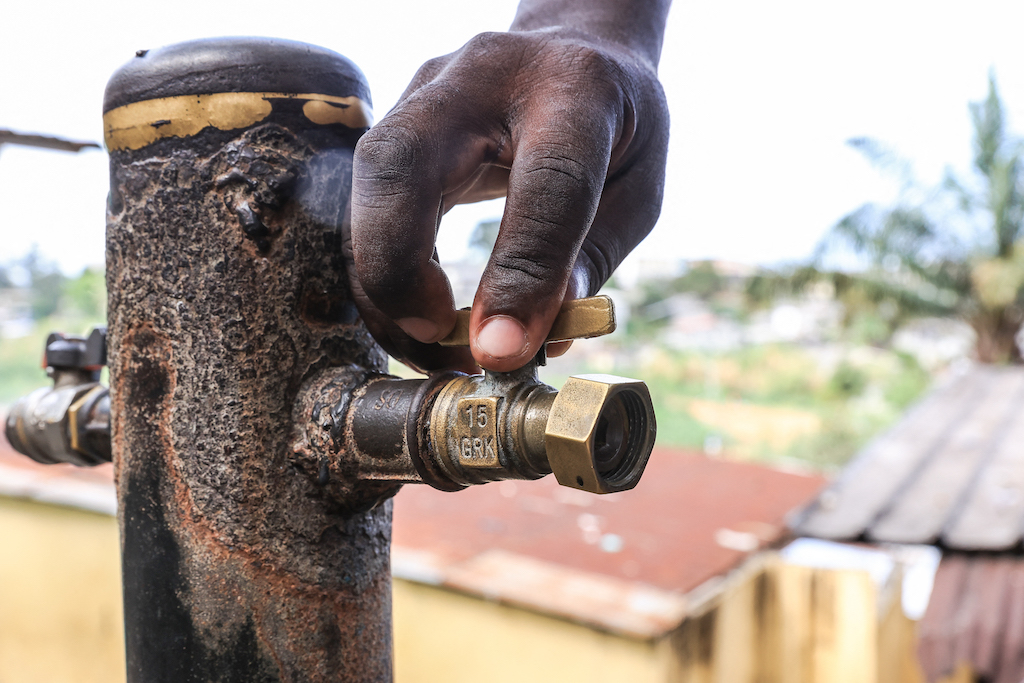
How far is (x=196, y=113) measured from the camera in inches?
29.9

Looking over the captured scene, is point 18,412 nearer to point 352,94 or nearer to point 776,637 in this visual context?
point 352,94

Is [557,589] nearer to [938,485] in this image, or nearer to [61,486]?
[61,486]

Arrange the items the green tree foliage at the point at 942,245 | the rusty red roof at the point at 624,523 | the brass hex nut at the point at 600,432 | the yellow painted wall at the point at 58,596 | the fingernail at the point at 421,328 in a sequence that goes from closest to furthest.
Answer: the brass hex nut at the point at 600,432
the fingernail at the point at 421,328
the rusty red roof at the point at 624,523
the yellow painted wall at the point at 58,596
the green tree foliage at the point at 942,245

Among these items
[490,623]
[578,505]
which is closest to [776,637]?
[578,505]

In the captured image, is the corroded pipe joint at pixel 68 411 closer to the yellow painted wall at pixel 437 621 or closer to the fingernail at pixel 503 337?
the fingernail at pixel 503 337

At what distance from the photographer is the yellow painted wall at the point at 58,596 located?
2727 millimetres

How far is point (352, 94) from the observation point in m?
0.82

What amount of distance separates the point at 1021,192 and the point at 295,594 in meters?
15.0

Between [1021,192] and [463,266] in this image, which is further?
[1021,192]

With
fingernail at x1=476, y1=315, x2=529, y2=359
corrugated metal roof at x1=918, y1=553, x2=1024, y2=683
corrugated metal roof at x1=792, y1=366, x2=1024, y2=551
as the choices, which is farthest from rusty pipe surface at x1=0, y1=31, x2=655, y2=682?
corrugated metal roof at x1=918, y1=553, x2=1024, y2=683

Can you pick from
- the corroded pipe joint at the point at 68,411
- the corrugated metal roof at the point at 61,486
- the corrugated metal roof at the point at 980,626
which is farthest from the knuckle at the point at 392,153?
the corrugated metal roof at the point at 980,626

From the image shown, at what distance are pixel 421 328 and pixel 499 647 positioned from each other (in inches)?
64.9

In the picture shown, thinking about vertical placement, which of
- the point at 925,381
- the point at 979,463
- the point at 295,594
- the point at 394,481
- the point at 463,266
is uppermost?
the point at 394,481

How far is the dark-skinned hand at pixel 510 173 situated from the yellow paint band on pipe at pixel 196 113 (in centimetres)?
15
